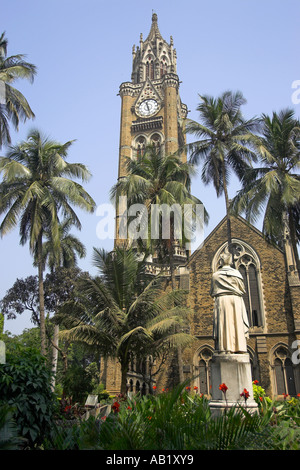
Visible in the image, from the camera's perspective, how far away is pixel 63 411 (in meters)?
11.1

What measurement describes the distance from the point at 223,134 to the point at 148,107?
29775 millimetres

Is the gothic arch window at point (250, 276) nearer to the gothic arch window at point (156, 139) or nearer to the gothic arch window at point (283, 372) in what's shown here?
the gothic arch window at point (283, 372)

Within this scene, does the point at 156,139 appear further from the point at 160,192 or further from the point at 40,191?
the point at 40,191

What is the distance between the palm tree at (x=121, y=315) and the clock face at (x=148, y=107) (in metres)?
34.9

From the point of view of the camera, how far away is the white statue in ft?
28.3

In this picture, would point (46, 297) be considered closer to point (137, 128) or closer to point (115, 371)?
point (115, 371)

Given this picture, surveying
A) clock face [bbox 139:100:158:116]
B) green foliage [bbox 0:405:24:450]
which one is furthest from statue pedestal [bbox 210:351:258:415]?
clock face [bbox 139:100:158:116]

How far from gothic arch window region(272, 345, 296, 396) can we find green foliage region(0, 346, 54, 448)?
17245 millimetres

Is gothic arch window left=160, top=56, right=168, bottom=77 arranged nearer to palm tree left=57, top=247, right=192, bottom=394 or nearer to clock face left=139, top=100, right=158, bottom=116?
clock face left=139, top=100, right=158, bottom=116

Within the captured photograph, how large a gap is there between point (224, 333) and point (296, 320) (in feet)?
47.1

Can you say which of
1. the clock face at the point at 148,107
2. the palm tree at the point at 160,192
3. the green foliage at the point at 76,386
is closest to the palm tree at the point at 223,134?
the palm tree at the point at 160,192

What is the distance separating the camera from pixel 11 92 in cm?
1691

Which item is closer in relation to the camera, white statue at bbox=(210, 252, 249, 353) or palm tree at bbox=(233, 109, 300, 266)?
white statue at bbox=(210, 252, 249, 353)
